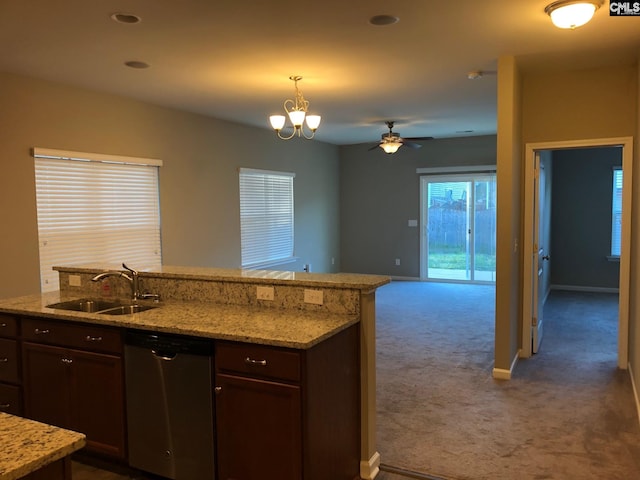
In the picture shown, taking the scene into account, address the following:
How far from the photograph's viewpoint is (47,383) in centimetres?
295

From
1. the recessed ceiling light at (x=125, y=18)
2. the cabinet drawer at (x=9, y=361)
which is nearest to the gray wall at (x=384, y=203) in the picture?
the recessed ceiling light at (x=125, y=18)

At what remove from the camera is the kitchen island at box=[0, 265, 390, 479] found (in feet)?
7.77

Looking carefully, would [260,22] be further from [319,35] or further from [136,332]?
[136,332]

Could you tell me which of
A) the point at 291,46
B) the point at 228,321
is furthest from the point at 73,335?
the point at 291,46

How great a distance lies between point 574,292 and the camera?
27.7 feet

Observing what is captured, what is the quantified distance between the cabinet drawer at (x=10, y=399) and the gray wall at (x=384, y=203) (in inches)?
296

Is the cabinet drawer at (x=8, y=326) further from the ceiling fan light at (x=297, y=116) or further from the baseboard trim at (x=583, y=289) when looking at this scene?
the baseboard trim at (x=583, y=289)

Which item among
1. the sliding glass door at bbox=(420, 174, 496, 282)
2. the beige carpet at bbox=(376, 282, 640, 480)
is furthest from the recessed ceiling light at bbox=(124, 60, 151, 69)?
the sliding glass door at bbox=(420, 174, 496, 282)

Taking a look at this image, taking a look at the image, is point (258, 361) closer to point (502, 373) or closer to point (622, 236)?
point (502, 373)

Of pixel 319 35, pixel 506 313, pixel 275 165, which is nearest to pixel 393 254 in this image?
pixel 275 165

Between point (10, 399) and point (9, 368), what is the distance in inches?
7.4

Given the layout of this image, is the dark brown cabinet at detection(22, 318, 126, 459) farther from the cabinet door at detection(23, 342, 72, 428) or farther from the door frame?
the door frame

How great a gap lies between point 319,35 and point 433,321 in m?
4.06

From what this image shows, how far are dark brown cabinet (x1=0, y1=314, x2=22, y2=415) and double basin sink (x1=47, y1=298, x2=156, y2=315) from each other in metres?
0.25
